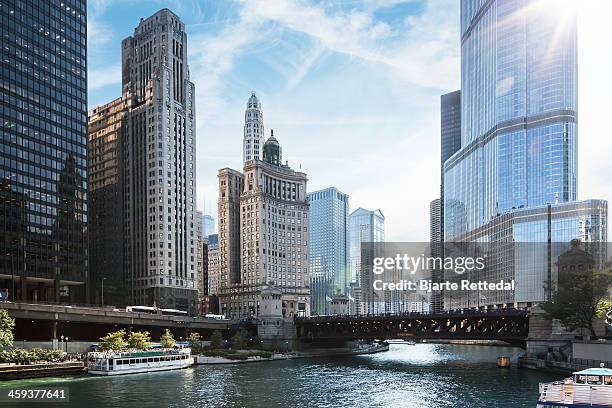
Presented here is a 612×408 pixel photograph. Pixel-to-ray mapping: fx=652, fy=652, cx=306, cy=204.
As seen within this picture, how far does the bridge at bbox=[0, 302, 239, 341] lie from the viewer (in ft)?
473

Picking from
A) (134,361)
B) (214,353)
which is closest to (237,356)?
(214,353)

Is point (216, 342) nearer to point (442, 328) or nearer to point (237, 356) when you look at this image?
point (237, 356)

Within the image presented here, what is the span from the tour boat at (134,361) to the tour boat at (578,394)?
84.3 metres

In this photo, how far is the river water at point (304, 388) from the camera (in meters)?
90.2

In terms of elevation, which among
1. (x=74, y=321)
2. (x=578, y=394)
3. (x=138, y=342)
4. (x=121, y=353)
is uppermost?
(x=578, y=394)

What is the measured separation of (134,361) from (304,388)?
4236 cm

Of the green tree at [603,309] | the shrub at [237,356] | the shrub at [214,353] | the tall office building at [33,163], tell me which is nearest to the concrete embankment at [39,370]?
the shrub at [214,353]

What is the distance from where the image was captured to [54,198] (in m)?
195

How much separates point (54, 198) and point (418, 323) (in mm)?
113055

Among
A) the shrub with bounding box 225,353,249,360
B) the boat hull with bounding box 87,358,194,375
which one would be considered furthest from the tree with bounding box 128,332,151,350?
the shrub with bounding box 225,353,249,360

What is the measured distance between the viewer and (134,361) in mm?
132125

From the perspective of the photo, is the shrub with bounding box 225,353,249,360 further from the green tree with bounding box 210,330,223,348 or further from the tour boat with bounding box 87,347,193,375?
the tour boat with bounding box 87,347,193,375

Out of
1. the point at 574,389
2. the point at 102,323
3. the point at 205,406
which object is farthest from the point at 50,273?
the point at 574,389

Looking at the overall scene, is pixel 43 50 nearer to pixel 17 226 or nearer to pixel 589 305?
pixel 17 226
